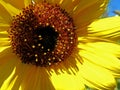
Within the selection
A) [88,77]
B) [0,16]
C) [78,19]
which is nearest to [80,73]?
[88,77]

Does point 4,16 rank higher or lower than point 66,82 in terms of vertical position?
higher

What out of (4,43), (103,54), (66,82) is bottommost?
(66,82)

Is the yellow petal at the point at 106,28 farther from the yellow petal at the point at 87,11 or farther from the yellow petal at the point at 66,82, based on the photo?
the yellow petal at the point at 66,82

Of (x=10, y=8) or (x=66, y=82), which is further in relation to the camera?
(x=66, y=82)

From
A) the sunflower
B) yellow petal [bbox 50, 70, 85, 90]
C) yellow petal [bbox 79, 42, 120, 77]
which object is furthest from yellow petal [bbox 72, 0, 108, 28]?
yellow petal [bbox 50, 70, 85, 90]

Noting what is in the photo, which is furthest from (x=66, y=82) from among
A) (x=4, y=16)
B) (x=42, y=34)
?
(x=4, y=16)

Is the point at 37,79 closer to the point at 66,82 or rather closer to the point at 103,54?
the point at 66,82
